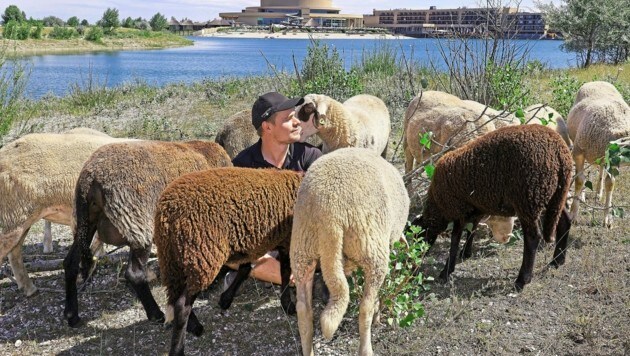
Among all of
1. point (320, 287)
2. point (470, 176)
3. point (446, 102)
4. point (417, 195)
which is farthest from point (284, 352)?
point (446, 102)

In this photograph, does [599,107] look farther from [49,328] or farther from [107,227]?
[49,328]

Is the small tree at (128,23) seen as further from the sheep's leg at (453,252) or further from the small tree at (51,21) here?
the sheep's leg at (453,252)

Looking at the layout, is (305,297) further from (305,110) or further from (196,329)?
(305,110)

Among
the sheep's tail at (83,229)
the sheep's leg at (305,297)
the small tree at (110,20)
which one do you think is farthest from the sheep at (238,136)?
the small tree at (110,20)

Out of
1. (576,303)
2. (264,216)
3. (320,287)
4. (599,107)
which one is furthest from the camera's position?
(599,107)

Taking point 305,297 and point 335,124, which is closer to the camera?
point 305,297

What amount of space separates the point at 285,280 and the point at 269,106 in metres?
1.41

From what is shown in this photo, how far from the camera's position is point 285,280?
448cm

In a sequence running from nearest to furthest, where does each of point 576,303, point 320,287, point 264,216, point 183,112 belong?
point 264,216 → point 576,303 → point 320,287 → point 183,112

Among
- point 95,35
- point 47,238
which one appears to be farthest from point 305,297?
point 95,35

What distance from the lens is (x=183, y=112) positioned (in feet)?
47.3

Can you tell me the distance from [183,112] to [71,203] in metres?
9.65

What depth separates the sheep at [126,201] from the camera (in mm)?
4324

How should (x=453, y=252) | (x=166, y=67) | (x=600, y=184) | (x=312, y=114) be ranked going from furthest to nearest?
(x=166, y=67), (x=600, y=184), (x=312, y=114), (x=453, y=252)
